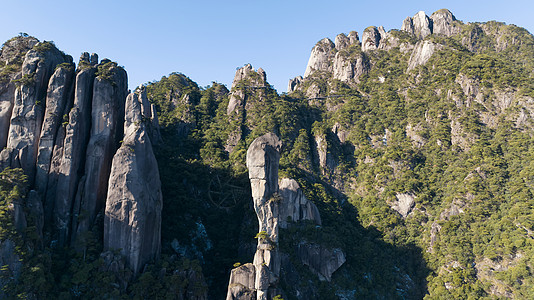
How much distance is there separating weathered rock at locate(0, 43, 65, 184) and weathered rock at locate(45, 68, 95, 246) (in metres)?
2.47

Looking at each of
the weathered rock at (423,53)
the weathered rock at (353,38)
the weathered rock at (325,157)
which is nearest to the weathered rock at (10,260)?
the weathered rock at (325,157)

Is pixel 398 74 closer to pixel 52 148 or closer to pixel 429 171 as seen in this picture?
pixel 429 171

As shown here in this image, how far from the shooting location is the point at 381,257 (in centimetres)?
5909

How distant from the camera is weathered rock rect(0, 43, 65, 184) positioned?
41625mm

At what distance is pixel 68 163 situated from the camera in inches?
1677

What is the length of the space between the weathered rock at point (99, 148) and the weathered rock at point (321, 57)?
75.3 m

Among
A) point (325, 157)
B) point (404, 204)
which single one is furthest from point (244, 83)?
point (404, 204)

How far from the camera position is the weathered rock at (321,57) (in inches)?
4498

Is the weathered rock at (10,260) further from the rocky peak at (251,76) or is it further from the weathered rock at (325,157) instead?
the rocky peak at (251,76)

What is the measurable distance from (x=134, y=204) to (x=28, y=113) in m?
16.0

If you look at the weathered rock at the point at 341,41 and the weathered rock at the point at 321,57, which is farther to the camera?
the weathered rock at the point at 341,41

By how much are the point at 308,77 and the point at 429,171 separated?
49341mm

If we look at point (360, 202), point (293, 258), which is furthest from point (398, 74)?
point (293, 258)

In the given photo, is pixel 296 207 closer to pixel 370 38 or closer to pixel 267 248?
pixel 267 248
